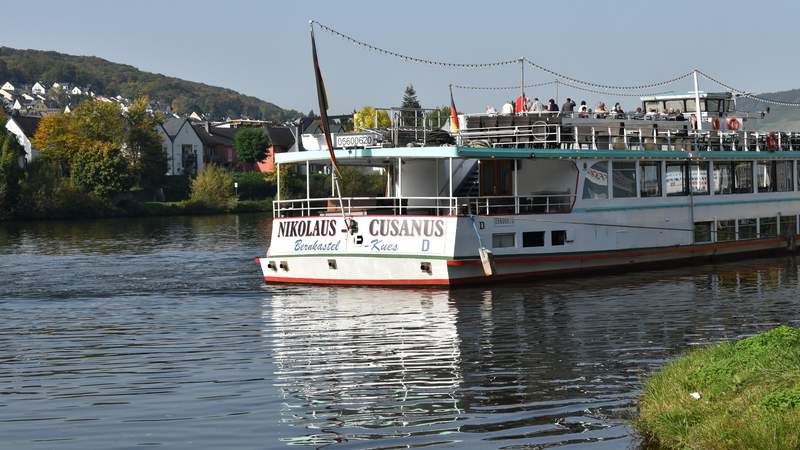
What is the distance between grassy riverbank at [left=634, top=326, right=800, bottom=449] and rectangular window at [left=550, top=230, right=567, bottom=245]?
56.3 feet

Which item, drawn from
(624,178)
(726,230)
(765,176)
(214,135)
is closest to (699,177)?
(726,230)

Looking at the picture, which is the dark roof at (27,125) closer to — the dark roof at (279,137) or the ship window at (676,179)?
the dark roof at (279,137)

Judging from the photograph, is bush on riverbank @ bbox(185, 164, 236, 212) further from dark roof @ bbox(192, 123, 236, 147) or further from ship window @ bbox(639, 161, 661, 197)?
ship window @ bbox(639, 161, 661, 197)

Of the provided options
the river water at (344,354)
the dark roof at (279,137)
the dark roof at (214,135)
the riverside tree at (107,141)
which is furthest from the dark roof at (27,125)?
the river water at (344,354)

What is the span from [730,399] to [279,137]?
143 meters

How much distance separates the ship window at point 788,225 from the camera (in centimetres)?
4331

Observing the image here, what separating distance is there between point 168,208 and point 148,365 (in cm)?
7840

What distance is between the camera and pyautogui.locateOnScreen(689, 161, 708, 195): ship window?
38750 millimetres

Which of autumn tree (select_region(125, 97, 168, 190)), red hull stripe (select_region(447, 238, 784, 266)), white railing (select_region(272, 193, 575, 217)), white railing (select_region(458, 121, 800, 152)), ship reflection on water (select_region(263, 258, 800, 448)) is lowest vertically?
ship reflection on water (select_region(263, 258, 800, 448))

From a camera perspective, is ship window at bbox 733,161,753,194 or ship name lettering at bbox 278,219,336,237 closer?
ship name lettering at bbox 278,219,336,237

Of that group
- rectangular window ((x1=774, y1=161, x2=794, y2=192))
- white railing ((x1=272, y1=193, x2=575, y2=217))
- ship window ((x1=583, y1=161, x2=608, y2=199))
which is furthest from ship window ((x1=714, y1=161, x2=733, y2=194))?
white railing ((x1=272, y1=193, x2=575, y2=217))

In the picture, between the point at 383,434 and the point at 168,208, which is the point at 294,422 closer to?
the point at 383,434

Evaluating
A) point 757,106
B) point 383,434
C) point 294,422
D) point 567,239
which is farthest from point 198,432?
point 757,106

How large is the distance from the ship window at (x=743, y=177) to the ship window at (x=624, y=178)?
6880mm
